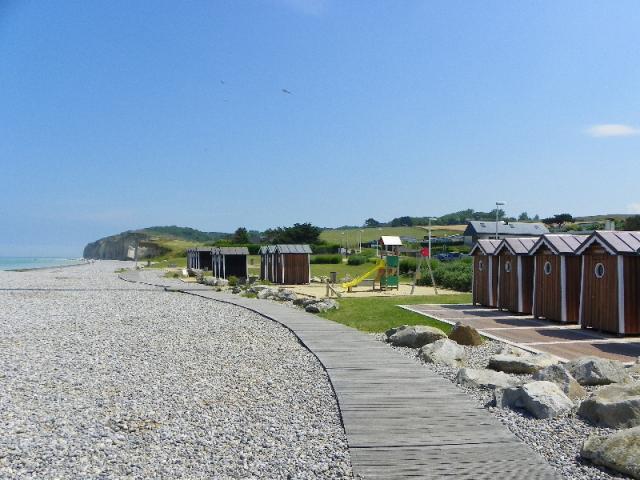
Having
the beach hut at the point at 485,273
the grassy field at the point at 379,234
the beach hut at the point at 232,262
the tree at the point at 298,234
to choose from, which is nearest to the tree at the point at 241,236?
the tree at the point at 298,234

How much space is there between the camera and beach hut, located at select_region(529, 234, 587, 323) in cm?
1502

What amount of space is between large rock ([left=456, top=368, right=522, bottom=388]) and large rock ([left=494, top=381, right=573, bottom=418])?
734 mm

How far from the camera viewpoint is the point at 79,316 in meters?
17.7

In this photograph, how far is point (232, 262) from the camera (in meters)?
41.1

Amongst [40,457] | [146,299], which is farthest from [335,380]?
[146,299]

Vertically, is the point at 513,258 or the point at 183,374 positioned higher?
the point at 513,258

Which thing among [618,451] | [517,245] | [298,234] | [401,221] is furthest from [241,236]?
[618,451]

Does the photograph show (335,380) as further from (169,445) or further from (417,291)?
(417,291)

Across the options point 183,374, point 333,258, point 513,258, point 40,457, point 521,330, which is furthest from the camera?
point 333,258

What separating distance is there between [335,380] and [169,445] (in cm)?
289

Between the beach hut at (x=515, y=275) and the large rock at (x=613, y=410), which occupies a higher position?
the beach hut at (x=515, y=275)

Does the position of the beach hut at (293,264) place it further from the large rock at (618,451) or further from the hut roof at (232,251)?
the large rock at (618,451)

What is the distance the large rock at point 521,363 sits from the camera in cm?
935

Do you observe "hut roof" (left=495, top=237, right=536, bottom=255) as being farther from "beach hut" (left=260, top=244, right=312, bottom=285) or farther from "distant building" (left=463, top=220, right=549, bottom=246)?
"distant building" (left=463, top=220, right=549, bottom=246)
